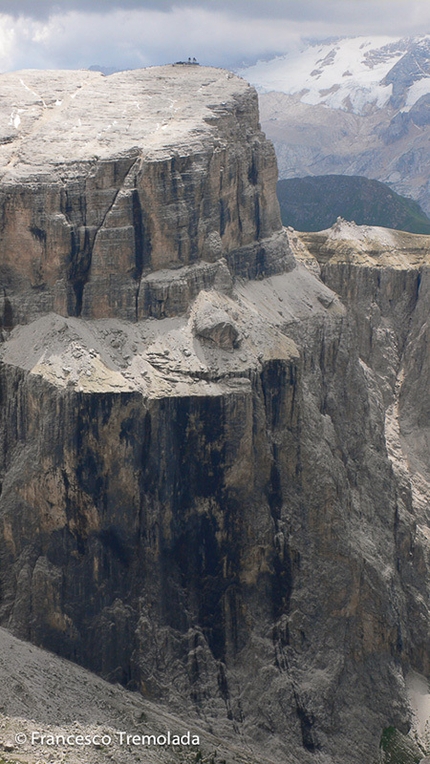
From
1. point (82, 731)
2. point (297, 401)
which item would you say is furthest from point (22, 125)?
point (82, 731)

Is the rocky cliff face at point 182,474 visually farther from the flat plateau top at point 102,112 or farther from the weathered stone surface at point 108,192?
the flat plateau top at point 102,112

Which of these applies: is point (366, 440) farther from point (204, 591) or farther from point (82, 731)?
point (82, 731)

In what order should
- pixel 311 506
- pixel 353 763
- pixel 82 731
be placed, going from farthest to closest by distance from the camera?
pixel 311 506
pixel 353 763
pixel 82 731

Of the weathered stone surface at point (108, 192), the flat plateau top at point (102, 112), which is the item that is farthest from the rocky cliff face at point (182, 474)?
the flat plateau top at point (102, 112)

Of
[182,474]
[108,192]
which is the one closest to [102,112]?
[108,192]

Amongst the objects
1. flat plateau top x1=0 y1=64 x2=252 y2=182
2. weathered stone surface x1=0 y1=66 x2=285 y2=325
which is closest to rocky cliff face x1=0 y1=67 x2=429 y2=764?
weathered stone surface x1=0 y1=66 x2=285 y2=325

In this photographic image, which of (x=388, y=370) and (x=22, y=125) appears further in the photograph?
(x=388, y=370)
